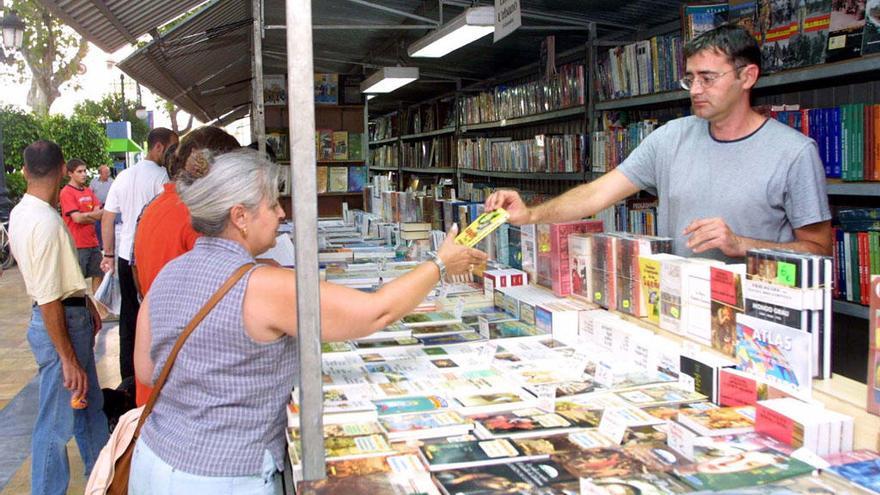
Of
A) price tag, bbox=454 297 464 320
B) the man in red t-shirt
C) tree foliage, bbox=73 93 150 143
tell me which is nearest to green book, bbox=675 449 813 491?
price tag, bbox=454 297 464 320

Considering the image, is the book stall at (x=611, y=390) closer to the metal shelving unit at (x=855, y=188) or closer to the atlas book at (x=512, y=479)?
the atlas book at (x=512, y=479)

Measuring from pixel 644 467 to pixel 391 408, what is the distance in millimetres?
719

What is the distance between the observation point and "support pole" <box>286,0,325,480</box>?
1405mm

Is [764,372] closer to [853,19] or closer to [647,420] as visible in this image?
[647,420]

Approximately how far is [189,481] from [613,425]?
3.41 ft

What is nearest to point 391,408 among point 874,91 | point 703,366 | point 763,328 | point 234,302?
point 234,302

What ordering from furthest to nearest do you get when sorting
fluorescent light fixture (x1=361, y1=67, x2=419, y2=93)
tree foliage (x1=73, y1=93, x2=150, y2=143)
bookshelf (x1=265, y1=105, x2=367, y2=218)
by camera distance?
tree foliage (x1=73, y1=93, x2=150, y2=143), bookshelf (x1=265, y1=105, x2=367, y2=218), fluorescent light fixture (x1=361, y1=67, x2=419, y2=93)

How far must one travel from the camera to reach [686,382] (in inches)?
82.3

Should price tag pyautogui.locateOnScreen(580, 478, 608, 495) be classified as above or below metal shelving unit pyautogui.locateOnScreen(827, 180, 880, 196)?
below

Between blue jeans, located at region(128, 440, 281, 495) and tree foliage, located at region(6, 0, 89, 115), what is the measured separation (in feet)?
77.3

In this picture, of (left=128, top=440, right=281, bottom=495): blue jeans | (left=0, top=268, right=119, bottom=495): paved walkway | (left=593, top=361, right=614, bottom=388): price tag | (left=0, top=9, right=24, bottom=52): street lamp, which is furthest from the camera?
(left=0, top=9, right=24, bottom=52): street lamp

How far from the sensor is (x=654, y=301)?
2.41m

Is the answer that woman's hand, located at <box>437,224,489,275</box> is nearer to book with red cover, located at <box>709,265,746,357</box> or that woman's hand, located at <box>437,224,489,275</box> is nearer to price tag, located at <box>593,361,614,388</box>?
price tag, located at <box>593,361,614,388</box>

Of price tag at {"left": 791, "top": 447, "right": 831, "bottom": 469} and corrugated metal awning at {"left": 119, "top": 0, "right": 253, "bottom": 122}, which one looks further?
corrugated metal awning at {"left": 119, "top": 0, "right": 253, "bottom": 122}
